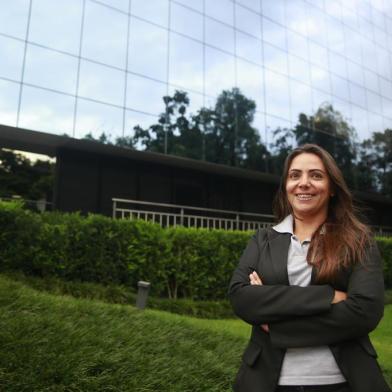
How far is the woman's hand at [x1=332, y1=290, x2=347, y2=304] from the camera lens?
1710 millimetres

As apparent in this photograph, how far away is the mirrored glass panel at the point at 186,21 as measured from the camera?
1459cm

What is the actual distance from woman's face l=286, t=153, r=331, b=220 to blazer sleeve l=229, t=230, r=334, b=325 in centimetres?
39

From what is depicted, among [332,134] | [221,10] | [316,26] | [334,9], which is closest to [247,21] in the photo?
[221,10]

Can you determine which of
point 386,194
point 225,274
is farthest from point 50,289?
point 386,194

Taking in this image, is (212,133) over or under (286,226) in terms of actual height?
over

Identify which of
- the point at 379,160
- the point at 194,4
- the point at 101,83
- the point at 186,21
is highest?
the point at 194,4

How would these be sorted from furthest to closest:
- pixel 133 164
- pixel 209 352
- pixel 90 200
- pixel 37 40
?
pixel 133 164
pixel 90 200
pixel 37 40
pixel 209 352

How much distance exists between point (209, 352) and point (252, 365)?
10.6ft

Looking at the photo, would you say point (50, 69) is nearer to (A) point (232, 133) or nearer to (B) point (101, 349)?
(A) point (232, 133)

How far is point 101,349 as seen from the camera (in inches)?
152

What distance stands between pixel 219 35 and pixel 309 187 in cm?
1511

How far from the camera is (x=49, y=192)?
40.3ft

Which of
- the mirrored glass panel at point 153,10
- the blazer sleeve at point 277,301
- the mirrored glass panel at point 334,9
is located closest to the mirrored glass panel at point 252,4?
the mirrored glass panel at point 153,10

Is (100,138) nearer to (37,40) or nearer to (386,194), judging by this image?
(37,40)
